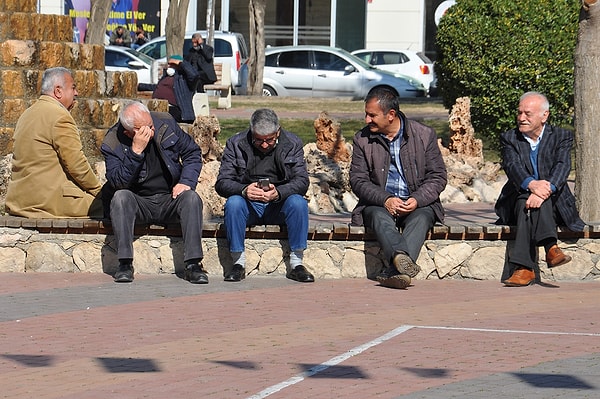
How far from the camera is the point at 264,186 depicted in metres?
9.88

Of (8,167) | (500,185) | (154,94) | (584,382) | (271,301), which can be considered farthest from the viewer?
(154,94)

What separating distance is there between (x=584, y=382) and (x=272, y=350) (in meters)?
1.81

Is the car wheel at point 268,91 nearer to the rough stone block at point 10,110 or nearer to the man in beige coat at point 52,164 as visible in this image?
the rough stone block at point 10,110

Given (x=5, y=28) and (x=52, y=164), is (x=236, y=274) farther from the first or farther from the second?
(x=5, y=28)

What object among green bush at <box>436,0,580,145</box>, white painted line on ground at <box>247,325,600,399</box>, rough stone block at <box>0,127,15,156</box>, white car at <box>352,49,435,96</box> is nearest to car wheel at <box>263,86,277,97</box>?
white car at <box>352,49,435,96</box>

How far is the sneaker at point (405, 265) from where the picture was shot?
948cm

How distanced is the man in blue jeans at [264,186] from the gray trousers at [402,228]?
1.73 feet

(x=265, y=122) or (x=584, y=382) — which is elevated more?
(x=265, y=122)

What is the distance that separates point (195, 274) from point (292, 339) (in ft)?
6.97

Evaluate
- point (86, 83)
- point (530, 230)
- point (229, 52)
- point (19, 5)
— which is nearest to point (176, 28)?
point (229, 52)

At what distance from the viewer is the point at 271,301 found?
29.9 feet

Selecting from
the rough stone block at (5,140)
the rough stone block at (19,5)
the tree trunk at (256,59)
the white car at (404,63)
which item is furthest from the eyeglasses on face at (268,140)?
the white car at (404,63)

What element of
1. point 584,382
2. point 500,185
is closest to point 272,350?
point 584,382

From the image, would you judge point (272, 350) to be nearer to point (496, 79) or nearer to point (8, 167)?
point (8, 167)
